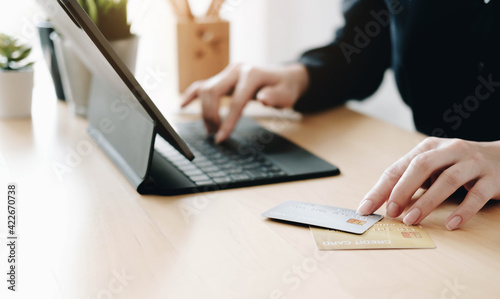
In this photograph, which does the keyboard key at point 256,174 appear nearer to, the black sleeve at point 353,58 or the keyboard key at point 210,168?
the keyboard key at point 210,168

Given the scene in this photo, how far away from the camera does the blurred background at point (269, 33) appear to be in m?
1.71

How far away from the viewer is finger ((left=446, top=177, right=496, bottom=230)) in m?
0.59

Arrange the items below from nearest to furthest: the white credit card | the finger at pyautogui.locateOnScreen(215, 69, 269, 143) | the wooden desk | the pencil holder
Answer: the wooden desk
the white credit card
the finger at pyautogui.locateOnScreen(215, 69, 269, 143)
the pencil holder

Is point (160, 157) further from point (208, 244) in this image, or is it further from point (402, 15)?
point (402, 15)

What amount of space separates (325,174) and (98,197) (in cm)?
32

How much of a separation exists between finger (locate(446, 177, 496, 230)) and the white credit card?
0.27 feet

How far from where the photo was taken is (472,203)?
23.7 inches

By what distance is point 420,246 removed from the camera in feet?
1.79

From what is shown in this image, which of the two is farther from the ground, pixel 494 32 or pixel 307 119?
pixel 494 32

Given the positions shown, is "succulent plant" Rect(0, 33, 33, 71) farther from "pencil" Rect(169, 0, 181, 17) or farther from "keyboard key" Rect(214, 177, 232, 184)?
"keyboard key" Rect(214, 177, 232, 184)

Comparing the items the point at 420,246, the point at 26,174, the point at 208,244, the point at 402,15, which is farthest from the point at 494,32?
the point at 26,174

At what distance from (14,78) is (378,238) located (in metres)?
0.78

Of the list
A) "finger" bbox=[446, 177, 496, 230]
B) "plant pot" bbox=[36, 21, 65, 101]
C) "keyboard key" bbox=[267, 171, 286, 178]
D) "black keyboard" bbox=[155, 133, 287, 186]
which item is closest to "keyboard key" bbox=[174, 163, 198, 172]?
"black keyboard" bbox=[155, 133, 287, 186]

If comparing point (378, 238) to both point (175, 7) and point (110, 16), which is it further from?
point (175, 7)
